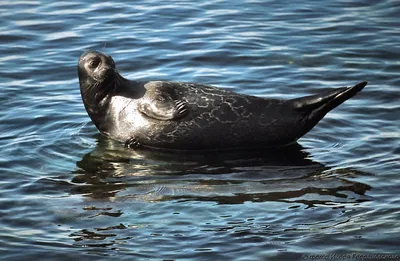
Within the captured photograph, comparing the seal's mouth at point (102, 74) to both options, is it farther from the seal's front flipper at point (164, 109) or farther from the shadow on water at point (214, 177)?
the shadow on water at point (214, 177)

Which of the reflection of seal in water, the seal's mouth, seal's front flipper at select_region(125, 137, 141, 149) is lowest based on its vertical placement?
seal's front flipper at select_region(125, 137, 141, 149)

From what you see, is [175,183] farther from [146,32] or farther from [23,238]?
[146,32]

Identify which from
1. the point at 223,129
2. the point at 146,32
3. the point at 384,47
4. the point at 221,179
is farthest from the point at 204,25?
the point at 221,179

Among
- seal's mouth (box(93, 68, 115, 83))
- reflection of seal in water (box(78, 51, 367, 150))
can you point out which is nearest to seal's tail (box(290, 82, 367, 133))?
reflection of seal in water (box(78, 51, 367, 150))

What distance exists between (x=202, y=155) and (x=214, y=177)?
2.46 ft

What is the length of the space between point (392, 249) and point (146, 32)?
7.58 m

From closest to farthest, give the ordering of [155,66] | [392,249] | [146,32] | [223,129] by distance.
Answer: [392,249], [223,129], [155,66], [146,32]

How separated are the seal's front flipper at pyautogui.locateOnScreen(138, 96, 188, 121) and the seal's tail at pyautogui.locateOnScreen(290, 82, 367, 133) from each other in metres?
1.14

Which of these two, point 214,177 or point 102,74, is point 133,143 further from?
point 214,177

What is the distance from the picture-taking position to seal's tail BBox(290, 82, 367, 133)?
9648 millimetres

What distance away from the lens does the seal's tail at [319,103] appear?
965cm

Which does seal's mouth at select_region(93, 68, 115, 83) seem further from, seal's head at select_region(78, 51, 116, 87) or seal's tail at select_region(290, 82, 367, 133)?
seal's tail at select_region(290, 82, 367, 133)

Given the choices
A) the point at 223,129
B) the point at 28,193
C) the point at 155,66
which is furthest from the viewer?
the point at 155,66

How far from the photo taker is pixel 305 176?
9117 mm
